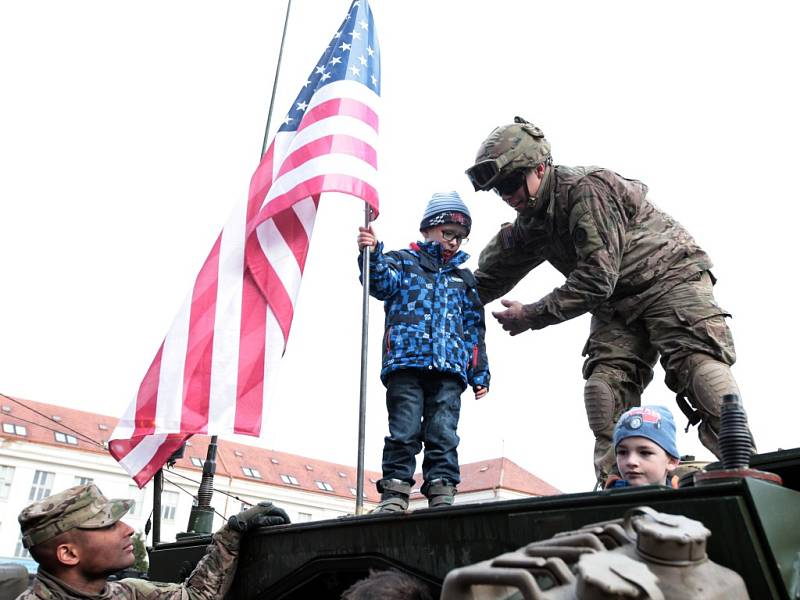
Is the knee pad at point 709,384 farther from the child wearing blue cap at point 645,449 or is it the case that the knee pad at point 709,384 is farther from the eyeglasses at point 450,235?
the eyeglasses at point 450,235

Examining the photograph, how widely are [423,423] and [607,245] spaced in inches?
46.9

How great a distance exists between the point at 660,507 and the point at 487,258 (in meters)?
2.69

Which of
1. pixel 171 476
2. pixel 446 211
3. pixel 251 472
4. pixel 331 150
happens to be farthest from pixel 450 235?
pixel 251 472

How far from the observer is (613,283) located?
10.3 feet

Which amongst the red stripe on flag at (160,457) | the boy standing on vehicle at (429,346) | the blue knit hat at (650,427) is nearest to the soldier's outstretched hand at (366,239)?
the boy standing on vehicle at (429,346)

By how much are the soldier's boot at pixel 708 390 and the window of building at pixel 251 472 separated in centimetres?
4036

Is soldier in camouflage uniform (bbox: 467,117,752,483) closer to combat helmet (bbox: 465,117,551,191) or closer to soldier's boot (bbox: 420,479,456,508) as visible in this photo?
combat helmet (bbox: 465,117,551,191)

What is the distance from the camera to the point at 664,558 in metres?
1.02

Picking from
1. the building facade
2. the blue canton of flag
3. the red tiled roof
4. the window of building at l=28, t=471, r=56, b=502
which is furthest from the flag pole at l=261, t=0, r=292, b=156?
the window of building at l=28, t=471, r=56, b=502

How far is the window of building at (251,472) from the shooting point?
41.4 meters

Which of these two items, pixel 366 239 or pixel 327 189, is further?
pixel 327 189

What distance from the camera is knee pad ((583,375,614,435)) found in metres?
3.33

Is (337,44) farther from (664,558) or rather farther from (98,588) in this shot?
(664,558)

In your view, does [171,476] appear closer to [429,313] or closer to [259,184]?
[259,184]
